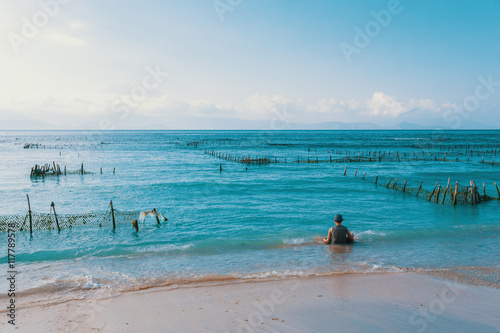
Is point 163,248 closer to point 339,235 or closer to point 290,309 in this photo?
point 339,235

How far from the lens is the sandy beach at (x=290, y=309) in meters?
7.01

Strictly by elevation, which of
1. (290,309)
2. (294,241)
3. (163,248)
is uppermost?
(290,309)

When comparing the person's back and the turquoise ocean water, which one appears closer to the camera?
the turquoise ocean water

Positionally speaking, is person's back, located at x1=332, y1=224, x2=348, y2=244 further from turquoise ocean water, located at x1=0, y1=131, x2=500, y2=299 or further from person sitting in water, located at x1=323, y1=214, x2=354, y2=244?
turquoise ocean water, located at x1=0, y1=131, x2=500, y2=299

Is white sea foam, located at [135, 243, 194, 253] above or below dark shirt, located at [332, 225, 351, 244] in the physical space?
below

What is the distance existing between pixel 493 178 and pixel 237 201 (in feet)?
108

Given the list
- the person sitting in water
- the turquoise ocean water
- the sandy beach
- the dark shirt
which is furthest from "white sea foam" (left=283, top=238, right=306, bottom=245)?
the sandy beach

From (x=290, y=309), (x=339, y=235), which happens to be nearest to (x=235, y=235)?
(x=339, y=235)

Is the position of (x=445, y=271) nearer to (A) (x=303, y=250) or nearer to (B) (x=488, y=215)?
(A) (x=303, y=250)

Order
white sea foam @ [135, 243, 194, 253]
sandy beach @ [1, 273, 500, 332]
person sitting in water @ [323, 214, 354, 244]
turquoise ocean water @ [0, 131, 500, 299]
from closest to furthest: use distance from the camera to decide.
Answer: sandy beach @ [1, 273, 500, 332]
turquoise ocean water @ [0, 131, 500, 299]
person sitting in water @ [323, 214, 354, 244]
white sea foam @ [135, 243, 194, 253]

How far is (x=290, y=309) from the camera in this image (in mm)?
7812

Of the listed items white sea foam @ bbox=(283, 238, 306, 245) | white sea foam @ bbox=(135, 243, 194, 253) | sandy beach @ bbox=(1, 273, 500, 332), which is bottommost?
white sea foam @ bbox=(135, 243, 194, 253)

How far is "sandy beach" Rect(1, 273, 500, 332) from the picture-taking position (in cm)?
701

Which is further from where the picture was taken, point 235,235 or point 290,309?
point 235,235
